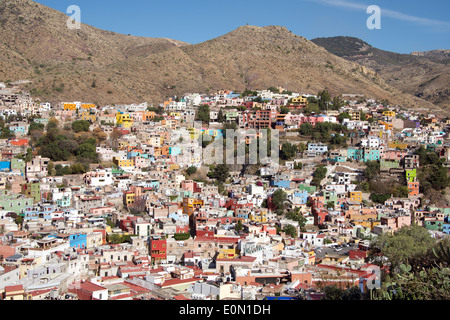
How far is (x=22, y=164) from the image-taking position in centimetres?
1805

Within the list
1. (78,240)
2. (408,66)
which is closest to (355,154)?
(78,240)

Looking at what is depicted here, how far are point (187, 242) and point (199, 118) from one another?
1412 centimetres

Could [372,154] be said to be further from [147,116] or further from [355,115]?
[147,116]

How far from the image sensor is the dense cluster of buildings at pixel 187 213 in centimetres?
986

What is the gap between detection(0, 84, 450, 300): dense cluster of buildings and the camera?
986 centimetres

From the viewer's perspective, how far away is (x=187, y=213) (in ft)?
52.4

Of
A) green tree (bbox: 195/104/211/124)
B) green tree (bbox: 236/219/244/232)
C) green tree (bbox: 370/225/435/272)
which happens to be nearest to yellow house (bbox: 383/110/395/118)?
green tree (bbox: 195/104/211/124)

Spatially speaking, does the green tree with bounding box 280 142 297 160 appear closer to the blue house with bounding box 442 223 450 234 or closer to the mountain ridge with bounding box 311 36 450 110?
the blue house with bounding box 442 223 450 234

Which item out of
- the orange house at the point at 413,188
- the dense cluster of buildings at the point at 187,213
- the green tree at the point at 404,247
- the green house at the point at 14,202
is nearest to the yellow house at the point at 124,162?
the dense cluster of buildings at the point at 187,213

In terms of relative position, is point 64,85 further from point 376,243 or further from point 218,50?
point 376,243

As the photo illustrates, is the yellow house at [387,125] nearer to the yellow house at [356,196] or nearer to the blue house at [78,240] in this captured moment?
the yellow house at [356,196]

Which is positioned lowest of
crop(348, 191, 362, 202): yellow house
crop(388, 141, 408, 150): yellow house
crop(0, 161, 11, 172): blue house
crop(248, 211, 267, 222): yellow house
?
crop(248, 211, 267, 222): yellow house

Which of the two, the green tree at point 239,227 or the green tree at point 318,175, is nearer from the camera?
the green tree at point 239,227

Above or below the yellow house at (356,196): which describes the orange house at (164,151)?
above
